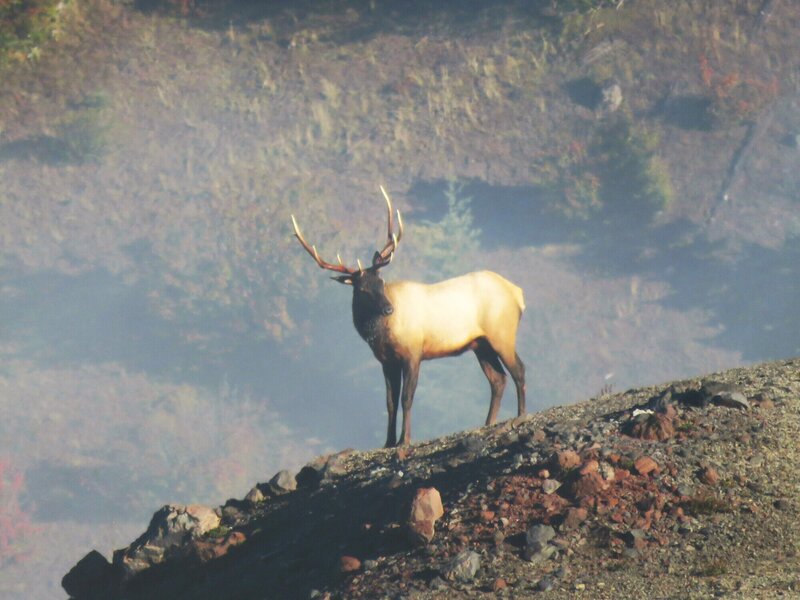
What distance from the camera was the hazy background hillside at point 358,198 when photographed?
2262 centimetres

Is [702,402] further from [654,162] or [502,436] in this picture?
[654,162]

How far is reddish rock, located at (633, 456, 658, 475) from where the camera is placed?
5.14 meters

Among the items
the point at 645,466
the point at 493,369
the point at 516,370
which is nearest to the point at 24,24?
the point at 493,369

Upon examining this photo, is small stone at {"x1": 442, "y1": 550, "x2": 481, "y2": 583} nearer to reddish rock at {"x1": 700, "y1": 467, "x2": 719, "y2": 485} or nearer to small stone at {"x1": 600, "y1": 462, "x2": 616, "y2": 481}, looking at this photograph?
small stone at {"x1": 600, "y1": 462, "x2": 616, "y2": 481}

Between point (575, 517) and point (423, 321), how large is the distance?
A: 4.85 meters

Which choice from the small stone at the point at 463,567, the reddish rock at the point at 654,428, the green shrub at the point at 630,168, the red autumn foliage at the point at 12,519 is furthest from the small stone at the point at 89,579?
the green shrub at the point at 630,168

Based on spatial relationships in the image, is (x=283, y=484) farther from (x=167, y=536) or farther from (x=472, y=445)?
(x=472, y=445)

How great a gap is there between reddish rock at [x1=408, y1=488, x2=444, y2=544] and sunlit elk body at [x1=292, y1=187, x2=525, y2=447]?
13.1 ft

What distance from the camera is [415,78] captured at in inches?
988

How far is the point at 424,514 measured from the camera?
4.93 metres

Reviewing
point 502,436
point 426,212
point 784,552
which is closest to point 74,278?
point 426,212

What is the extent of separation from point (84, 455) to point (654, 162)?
18.9m

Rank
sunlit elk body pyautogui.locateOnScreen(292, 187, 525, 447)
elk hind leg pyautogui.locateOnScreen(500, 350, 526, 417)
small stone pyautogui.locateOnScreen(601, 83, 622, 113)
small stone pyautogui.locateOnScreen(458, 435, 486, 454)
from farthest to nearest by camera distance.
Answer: small stone pyautogui.locateOnScreen(601, 83, 622, 113) < elk hind leg pyautogui.locateOnScreen(500, 350, 526, 417) < sunlit elk body pyautogui.locateOnScreen(292, 187, 525, 447) < small stone pyautogui.locateOnScreen(458, 435, 486, 454)

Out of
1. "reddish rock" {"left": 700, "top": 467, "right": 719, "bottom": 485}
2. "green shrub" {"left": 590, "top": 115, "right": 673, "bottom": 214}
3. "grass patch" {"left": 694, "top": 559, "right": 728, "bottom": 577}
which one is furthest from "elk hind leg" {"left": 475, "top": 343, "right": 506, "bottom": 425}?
"green shrub" {"left": 590, "top": 115, "right": 673, "bottom": 214}
